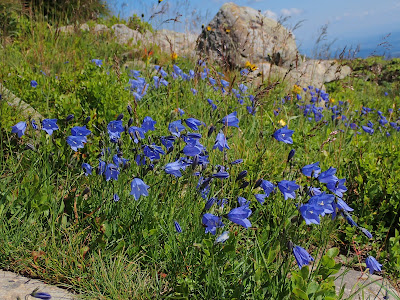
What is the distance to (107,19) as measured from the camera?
397 inches

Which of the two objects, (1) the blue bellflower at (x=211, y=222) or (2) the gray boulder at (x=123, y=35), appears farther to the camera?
(2) the gray boulder at (x=123, y=35)

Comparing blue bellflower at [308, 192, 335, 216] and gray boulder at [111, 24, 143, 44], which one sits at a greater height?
blue bellflower at [308, 192, 335, 216]

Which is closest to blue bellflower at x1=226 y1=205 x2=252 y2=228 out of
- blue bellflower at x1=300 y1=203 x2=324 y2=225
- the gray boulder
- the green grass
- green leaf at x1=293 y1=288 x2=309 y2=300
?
→ the green grass

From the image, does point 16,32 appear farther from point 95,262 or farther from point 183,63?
point 95,262

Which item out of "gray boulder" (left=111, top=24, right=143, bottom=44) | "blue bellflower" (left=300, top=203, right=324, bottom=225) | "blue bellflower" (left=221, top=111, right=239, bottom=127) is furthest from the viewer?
"gray boulder" (left=111, top=24, right=143, bottom=44)

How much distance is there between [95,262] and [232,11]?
29.7 feet

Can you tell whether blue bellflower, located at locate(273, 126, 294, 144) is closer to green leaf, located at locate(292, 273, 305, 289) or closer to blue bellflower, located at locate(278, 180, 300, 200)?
blue bellflower, located at locate(278, 180, 300, 200)

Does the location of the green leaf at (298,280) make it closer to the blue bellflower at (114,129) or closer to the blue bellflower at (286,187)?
the blue bellflower at (286,187)

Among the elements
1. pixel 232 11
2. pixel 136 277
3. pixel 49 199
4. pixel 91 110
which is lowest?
pixel 136 277

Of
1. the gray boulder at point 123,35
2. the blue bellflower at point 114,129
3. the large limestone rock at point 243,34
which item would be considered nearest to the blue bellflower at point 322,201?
the blue bellflower at point 114,129

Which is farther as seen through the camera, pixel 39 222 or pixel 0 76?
pixel 0 76

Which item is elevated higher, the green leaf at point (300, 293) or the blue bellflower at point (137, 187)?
the blue bellflower at point (137, 187)

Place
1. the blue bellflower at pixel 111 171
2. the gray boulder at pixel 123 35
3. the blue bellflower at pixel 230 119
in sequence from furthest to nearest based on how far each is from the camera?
1. the gray boulder at pixel 123 35
2. the blue bellflower at pixel 230 119
3. the blue bellflower at pixel 111 171

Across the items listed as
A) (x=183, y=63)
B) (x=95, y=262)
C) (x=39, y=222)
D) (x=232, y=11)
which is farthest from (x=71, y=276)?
(x=232, y=11)
